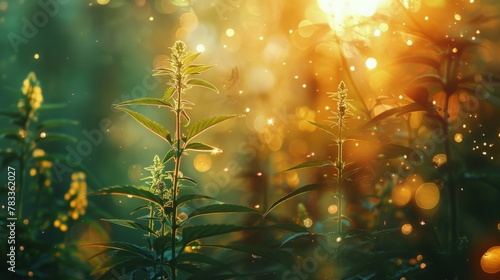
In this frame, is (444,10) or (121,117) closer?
(444,10)

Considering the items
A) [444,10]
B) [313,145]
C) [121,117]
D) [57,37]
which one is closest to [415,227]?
[313,145]

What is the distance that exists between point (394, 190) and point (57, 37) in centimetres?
146

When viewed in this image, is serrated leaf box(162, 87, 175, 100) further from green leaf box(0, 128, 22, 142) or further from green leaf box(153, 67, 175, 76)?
green leaf box(0, 128, 22, 142)

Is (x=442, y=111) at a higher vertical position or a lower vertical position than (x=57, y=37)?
lower

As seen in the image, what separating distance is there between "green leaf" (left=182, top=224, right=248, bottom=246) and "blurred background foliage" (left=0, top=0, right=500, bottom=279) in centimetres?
24

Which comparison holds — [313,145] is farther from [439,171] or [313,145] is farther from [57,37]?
[57,37]

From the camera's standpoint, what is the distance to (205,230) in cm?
59

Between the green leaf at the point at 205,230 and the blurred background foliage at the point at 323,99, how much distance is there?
0.24 m

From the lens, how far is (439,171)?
77 centimetres

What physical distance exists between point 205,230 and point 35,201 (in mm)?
610

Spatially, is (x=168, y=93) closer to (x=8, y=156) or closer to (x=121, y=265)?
(x=121, y=265)

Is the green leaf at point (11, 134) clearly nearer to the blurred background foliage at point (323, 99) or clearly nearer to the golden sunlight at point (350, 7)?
the blurred background foliage at point (323, 99)

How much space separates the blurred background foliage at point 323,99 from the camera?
32.6 inches

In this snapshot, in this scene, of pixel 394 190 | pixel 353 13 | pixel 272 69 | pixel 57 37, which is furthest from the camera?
pixel 57 37
